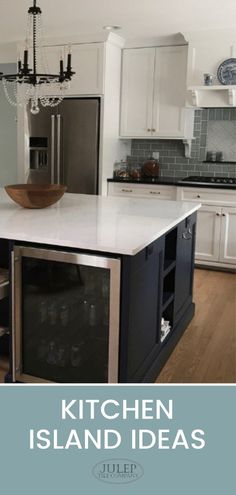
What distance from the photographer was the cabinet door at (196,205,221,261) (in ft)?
16.0

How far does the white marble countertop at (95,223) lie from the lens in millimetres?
2131

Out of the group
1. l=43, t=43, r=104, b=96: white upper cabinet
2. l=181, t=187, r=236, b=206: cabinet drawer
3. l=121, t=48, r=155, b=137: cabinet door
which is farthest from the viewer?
Answer: l=121, t=48, r=155, b=137: cabinet door

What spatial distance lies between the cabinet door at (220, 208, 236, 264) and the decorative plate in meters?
1.21

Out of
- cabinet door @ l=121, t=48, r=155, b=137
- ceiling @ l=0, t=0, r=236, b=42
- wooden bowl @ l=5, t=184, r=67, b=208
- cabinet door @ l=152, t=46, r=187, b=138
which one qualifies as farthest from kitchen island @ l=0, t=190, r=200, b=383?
cabinet door @ l=121, t=48, r=155, b=137

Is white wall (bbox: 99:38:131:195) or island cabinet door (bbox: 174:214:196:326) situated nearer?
island cabinet door (bbox: 174:214:196:326)

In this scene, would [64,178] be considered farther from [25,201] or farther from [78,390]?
[78,390]

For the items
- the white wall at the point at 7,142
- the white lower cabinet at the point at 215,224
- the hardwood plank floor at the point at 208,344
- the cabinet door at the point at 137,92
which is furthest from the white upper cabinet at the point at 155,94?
the white wall at the point at 7,142

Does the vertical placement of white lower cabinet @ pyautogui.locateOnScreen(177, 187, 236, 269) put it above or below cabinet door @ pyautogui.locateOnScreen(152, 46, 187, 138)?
below

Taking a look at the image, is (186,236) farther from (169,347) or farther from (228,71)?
(228,71)

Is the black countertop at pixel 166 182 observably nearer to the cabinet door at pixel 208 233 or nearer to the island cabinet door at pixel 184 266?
the cabinet door at pixel 208 233

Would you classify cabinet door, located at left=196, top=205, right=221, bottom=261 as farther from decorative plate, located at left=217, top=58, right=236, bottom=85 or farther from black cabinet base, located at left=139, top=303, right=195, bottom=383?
black cabinet base, located at left=139, top=303, right=195, bottom=383

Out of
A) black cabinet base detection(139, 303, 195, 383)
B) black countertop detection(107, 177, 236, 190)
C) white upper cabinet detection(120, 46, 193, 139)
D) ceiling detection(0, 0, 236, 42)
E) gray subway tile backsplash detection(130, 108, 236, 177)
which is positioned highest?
ceiling detection(0, 0, 236, 42)

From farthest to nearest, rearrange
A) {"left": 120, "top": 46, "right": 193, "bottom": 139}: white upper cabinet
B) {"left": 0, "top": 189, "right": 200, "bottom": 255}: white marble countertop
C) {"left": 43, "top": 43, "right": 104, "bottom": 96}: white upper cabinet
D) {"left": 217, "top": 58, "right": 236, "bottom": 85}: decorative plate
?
{"left": 120, "top": 46, "right": 193, "bottom": 139}: white upper cabinet < {"left": 43, "top": 43, "right": 104, "bottom": 96}: white upper cabinet < {"left": 217, "top": 58, "right": 236, "bottom": 85}: decorative plate < {"left": 0, "top": 189, "right": 200, "bottom": 255}: white marble countertop

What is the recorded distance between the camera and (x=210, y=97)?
16.2 ft
